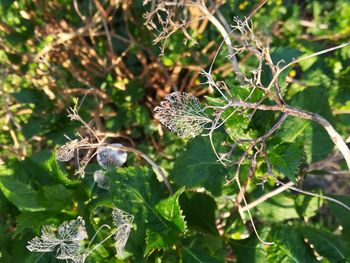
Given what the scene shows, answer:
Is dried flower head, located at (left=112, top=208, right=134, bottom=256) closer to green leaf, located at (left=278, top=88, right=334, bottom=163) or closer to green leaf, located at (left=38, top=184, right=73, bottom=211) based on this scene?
green leaf, located at (left=38, top=184, right=73, bottom=211)

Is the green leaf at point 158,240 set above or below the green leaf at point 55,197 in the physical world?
below

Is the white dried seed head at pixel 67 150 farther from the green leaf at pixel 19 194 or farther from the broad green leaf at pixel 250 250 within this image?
the broad green leaf at pixel 250 250

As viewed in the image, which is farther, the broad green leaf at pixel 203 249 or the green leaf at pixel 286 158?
the broad green leaf at pixel 203 249

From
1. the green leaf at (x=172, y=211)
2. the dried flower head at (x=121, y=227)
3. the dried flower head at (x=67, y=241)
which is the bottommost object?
the green leaf at (x=172, y=211)

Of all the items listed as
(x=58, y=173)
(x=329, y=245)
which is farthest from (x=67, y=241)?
(x=329, y=245)

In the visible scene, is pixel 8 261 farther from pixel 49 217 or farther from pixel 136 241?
pixel 136 241

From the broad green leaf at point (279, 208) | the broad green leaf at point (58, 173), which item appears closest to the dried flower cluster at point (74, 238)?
the broad green leaf at point (58, 173)

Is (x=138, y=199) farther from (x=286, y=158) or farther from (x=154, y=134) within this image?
(x=154, y=134)
